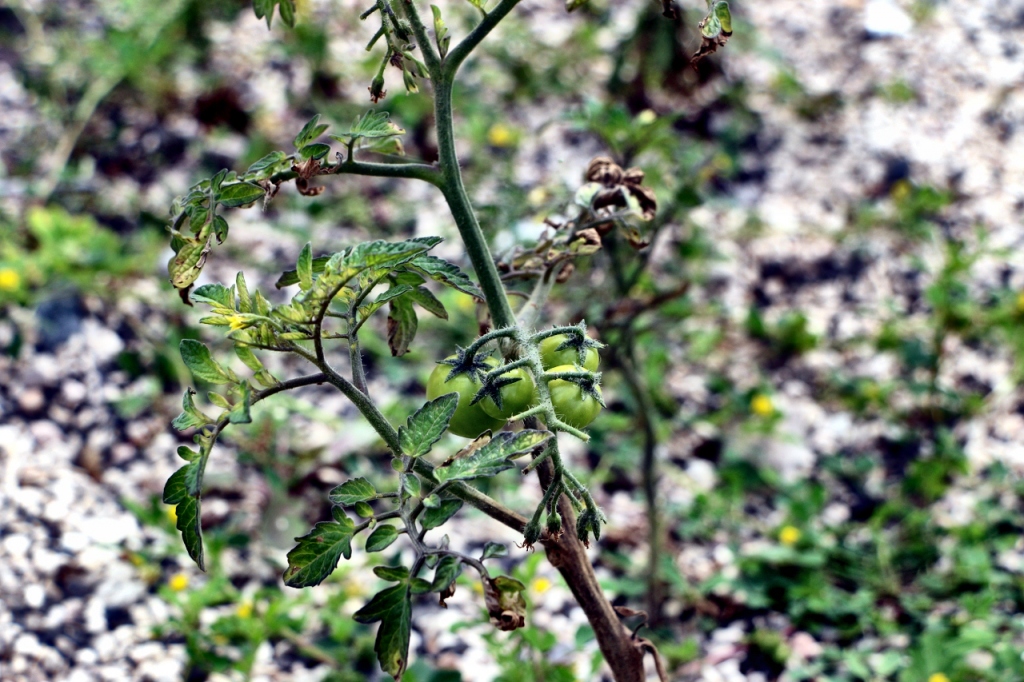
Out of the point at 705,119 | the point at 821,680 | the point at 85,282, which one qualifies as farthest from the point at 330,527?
the point at 705,119

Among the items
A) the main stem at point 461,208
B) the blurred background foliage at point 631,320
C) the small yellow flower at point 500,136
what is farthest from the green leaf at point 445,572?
the small yellow flower at point 500,136

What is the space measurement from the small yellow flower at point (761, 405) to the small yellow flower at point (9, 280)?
206cm

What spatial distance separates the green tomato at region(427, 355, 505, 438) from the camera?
981 mm

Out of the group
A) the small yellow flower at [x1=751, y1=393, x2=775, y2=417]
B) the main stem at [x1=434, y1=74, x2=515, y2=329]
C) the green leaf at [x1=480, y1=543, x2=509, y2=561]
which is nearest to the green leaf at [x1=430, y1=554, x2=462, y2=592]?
the green leaf at [x1=480, y1=543, x2=509, y2=561]

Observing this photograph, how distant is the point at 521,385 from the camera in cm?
96

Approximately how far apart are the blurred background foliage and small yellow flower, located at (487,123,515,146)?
0.4 inches

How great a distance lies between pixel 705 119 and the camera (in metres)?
3.45

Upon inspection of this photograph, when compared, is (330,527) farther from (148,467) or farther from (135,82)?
(135,82)

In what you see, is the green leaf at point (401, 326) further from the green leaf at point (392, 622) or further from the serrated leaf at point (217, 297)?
the green leaf at point (392, 622)

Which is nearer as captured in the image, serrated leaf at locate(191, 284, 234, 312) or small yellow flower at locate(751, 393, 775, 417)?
serrated leaf at locate(191, 284, 234, 312)

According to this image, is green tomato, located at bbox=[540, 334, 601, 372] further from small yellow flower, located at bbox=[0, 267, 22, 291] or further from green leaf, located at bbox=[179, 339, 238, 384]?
small yellow flower, located at bbox=[0, 267, 22, 291]

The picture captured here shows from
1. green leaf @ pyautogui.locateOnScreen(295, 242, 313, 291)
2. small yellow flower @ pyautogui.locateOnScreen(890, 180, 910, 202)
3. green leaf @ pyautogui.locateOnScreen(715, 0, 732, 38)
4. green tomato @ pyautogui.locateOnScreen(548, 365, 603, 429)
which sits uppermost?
small yellow flower @ pyautogui.locateOnScreen(890, 180, 910, 202)

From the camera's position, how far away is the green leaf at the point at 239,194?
37.8 inches

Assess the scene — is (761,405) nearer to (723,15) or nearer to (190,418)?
(723,15)
